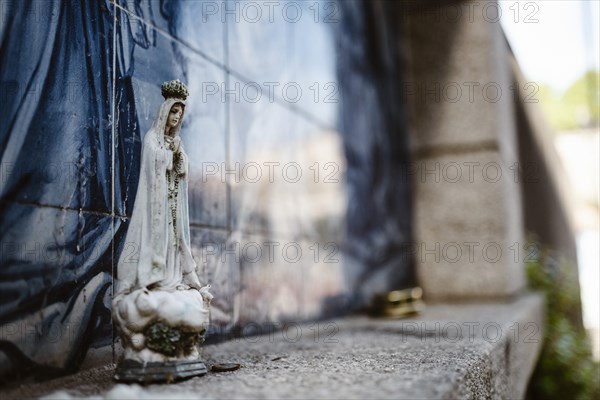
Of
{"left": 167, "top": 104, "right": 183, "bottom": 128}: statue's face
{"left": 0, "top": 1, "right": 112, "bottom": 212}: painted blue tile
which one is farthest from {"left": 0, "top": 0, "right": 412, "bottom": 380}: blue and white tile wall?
{"left": 167, "top": 104, "right": 183, "bottom": 128}: statue's face

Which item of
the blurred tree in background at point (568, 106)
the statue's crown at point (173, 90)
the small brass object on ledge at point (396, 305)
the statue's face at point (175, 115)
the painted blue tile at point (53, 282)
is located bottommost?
the small brass object on ledge at point (396, 305)

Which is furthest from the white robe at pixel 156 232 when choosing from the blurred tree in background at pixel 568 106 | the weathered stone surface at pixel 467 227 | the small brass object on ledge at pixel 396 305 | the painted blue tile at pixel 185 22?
the blurred tree in background at pixel 568 106

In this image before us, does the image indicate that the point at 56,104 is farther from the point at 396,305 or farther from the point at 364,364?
the point at 396,305

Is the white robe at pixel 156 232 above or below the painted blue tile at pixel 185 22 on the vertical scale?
below

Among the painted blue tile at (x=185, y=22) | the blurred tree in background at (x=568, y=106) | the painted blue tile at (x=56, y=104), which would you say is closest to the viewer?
the painted blue tile at (x=56, y=104)

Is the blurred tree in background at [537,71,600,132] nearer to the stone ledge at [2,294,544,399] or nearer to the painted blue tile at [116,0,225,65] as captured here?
the stone ledge at [2,294,544,399]

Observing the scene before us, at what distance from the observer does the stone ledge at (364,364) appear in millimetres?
1692

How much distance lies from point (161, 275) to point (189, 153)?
0.94 meters

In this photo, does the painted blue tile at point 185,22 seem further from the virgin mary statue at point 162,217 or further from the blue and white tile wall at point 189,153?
the virgin mary statue at point 162,217

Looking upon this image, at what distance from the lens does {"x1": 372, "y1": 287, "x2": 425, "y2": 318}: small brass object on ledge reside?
4.16 metres

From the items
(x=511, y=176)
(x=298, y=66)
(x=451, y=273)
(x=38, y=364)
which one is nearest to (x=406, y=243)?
(x=451, y=273)

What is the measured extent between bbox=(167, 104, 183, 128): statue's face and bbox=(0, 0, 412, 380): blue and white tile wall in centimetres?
33

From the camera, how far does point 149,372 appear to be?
1790 millimetres

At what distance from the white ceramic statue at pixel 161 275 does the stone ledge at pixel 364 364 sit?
0.09m
